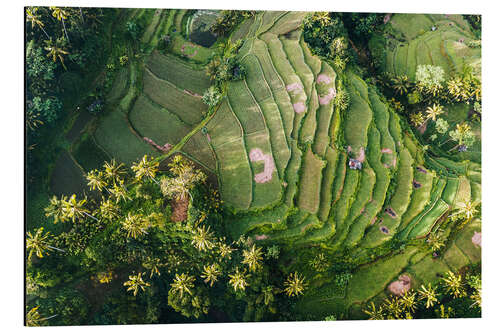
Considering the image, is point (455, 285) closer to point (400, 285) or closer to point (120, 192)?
point (400, 285)

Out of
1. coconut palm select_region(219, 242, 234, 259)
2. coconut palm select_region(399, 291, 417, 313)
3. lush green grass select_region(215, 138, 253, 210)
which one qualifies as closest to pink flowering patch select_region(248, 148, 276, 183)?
lush green grass select_region(215, 138, 253, 210)

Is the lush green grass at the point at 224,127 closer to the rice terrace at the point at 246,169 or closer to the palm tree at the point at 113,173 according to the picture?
the rice terrace at the point at 246,169

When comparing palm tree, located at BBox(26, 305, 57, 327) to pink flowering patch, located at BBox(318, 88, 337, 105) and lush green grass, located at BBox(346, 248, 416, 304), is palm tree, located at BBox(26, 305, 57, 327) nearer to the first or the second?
lush green grass, located at BBox(346, 248, 416, 304)

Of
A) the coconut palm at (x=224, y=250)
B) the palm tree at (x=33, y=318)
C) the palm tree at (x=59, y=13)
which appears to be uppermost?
the palm tree at (x=59, y=13)

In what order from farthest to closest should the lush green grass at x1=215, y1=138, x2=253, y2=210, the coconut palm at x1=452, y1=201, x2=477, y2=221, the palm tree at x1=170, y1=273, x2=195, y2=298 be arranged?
the lush green grass at x1=215, y1=138, x2=253, y2=210 < the coconut palm at x1=452, y1=201, x2=477, y2=221 < the palm tree at x1=170, y1=273, x2=195, y2=298

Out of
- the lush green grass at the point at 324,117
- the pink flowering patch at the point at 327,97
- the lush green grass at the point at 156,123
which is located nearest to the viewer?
the lush green grass at the point at 324,117

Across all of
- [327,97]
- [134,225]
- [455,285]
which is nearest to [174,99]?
[134,225]

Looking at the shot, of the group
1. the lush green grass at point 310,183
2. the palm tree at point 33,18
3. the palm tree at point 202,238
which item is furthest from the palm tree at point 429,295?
the palm tree at point 33,18
